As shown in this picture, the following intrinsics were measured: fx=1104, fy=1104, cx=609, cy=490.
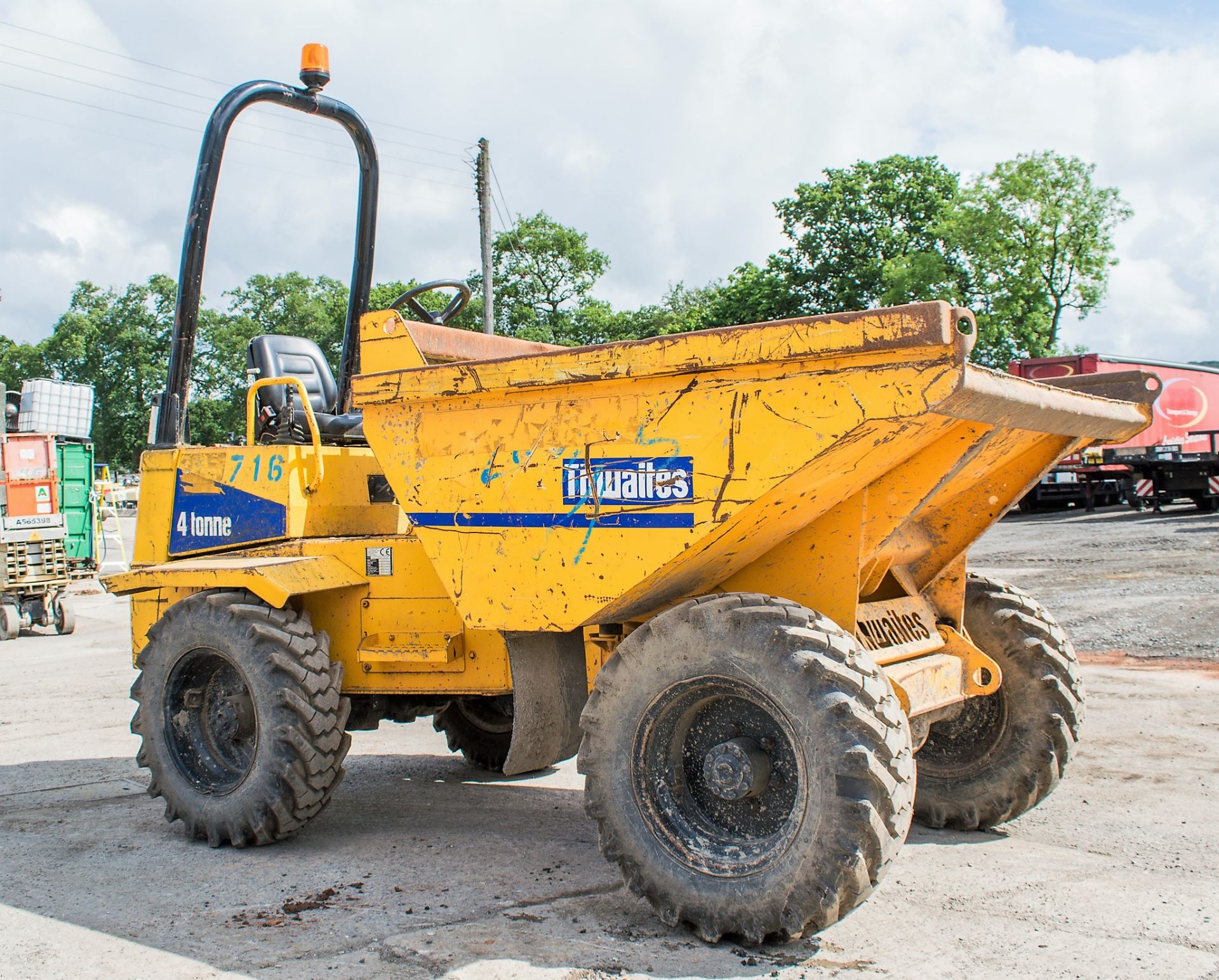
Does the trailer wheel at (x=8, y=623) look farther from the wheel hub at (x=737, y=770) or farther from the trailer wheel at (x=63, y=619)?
the wheel hub at (x=737, y=770)

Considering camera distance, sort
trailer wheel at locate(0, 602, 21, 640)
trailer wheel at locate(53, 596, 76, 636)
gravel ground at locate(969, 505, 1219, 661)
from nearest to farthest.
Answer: gravel ground at locate(969, 505, 1219, 661) < trailer wheel at locate(0, 602, 21, 640) < trailer wheel at locate(53, 596, 76, 636)

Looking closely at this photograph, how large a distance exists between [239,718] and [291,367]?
188 cm

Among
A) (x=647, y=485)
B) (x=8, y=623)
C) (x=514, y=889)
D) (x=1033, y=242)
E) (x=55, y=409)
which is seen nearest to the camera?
(x=647, y=485)

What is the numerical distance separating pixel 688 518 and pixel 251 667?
2049mm

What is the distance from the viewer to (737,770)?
11.3 feet

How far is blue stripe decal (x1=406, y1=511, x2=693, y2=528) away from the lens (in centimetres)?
350

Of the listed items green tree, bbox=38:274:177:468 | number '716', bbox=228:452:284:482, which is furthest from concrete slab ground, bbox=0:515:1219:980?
green tree, bbox=38:274:177:468

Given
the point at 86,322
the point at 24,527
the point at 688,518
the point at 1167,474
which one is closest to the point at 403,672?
the point at 688,518

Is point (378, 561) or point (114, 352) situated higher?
point (114, 352)

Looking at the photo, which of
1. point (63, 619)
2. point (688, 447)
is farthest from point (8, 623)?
point (688, 447)

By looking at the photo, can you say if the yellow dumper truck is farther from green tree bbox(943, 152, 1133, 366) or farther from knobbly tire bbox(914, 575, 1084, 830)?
green tree bbox(943, 152, 1133, 366)

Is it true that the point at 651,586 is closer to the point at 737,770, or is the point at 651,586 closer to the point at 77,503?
the point at 737,770

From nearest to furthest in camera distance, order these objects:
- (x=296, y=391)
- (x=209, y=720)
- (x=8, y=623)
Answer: (x=209, y=720) → (x=296, y=391) → (x=8, y=623)

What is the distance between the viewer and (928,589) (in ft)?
15.4
